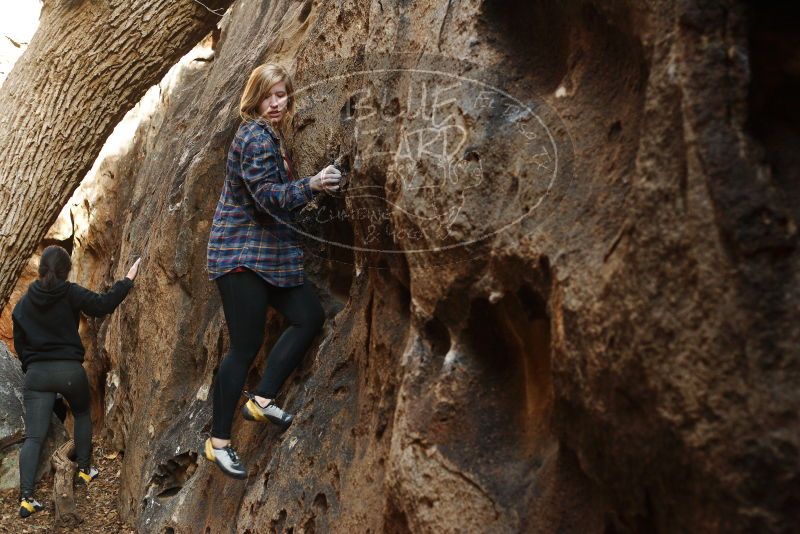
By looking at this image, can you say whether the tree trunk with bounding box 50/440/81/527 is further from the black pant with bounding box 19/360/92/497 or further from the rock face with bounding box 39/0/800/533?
the rock face with bounding box 39/0/800/533

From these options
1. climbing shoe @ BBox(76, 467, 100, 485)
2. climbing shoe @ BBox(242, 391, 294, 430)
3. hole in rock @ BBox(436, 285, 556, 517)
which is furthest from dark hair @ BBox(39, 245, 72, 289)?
hole in rock @ BBox(436, 285, 556, 517)

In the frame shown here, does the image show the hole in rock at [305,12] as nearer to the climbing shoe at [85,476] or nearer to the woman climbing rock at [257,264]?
the woman climbing rock at [257,264]

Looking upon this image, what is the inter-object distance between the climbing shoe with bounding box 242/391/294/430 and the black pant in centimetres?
259

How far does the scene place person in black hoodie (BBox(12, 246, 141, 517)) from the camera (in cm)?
603

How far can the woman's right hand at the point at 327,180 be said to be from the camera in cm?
390

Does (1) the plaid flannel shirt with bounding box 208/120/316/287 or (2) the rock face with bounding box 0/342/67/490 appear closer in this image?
(1) the plaid flannel shirt with bounding box 208/120/316/287

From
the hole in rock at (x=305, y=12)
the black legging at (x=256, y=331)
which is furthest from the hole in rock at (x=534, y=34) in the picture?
the hole in rock at (x=305, y=12)

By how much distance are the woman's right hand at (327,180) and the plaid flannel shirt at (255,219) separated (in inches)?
7.2

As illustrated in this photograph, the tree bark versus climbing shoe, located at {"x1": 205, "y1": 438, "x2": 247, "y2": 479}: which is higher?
the tree bark

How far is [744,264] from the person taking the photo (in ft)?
6.55

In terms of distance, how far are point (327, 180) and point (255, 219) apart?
483mm

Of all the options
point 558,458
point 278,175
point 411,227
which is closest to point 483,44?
point 411,227

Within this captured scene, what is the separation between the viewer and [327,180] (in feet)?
12.8

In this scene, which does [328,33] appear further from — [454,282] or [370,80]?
[454,282]
